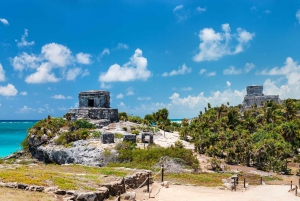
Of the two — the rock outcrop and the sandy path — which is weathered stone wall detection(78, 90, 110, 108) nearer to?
the rock outcrop

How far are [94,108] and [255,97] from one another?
1720 inches

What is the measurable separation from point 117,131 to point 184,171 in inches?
549

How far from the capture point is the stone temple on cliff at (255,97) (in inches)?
2751

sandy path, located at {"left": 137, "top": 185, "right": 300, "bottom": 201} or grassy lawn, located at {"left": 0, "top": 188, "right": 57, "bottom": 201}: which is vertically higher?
grassy lawn, located at {"left": 0, "top": 188, "right": 57, "bottom": 201}

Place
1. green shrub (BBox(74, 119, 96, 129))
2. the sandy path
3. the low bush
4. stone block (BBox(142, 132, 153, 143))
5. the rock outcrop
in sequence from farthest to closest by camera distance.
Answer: green shrub (BBox(74, 119, 96, 129)) → stone block (BBox(142, 132, 153, 143)) → the rock outcrop → the low bush → the sandy path

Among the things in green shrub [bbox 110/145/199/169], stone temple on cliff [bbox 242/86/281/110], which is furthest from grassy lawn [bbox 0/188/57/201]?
stone temple on cliff [bbox 242/86/281/110]

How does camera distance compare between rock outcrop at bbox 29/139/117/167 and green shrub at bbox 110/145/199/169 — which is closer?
green shrub at bbox 110/145/199/169

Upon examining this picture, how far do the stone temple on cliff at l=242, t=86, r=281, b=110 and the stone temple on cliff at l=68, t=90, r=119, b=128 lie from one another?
3987cm

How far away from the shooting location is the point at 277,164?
96.9 feet

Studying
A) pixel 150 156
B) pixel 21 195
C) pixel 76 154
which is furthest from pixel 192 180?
pixel 76 154

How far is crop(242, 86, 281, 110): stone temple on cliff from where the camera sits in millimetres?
69875

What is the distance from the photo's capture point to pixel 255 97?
69938 mm

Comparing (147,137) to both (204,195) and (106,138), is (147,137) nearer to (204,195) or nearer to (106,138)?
(106,138)

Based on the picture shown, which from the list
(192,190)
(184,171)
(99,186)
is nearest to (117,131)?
(184,171)
